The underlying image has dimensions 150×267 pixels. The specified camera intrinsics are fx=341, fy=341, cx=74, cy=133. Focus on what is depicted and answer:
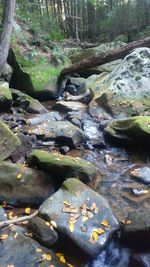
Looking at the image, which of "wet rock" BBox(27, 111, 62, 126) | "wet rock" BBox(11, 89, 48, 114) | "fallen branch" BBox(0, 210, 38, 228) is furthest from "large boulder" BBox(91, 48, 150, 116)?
"fallen branch" BBox(0, 210, 38, 228)

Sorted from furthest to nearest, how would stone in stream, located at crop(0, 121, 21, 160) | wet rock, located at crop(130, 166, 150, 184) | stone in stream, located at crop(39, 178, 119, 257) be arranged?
stone in stream, located at crop(0, 121, 21, 160)
wet rock, located at crop(130, 166, 150, 184)
stone in stream, located at crop(39, 178, 119, 257)

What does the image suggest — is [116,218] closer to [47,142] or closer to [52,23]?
[47,142]

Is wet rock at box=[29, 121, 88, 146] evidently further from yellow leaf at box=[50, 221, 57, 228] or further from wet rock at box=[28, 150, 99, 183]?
yellow leaf at box=[50, 221, 57, 228]

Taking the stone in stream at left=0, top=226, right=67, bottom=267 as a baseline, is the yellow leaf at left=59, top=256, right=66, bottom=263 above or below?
below

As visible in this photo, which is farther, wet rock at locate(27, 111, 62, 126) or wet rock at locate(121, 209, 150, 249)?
wet rock at locate(27, 111, 62, 126)

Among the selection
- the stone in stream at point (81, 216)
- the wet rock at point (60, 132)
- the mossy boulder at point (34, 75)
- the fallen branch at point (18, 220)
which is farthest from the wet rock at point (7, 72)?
the fallen branch at point (18, 220)

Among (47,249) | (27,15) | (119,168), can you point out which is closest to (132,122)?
(119,168)

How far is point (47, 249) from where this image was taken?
356 cm

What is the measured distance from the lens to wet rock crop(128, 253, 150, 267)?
349cm

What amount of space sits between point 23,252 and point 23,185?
3.95 ft

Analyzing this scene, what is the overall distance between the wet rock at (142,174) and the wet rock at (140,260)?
164 centimetres

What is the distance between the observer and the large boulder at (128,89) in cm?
802

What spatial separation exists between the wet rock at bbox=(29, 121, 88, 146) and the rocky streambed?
0.02 meters

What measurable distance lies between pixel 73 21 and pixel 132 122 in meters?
10.6
